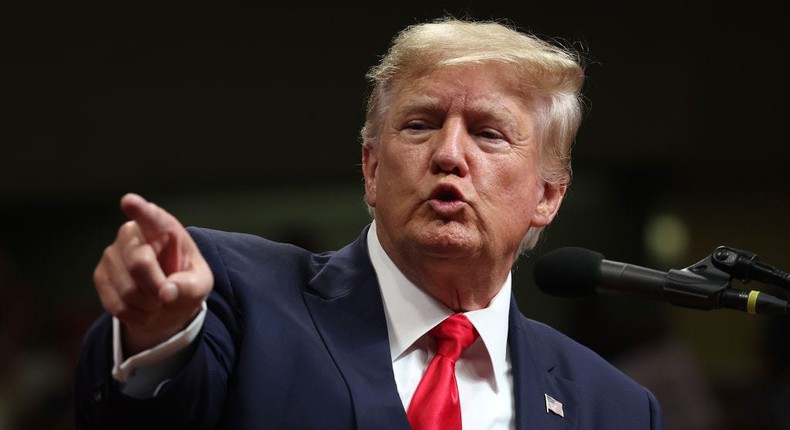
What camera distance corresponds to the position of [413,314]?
2.09m

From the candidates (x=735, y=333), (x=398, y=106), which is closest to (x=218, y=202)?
(x=735, y=333)

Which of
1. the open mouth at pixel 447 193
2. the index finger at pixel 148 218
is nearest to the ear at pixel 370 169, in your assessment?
the open mouth at pixel 447 193

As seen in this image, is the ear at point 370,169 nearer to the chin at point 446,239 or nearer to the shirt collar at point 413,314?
the shirt collar at point 413,314

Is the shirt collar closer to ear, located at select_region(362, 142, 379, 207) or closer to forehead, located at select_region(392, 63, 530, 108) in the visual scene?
ear, located at select_region(362, 142, 379, 207)

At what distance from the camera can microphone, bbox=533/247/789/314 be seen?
1839 mm

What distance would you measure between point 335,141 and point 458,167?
267 cm

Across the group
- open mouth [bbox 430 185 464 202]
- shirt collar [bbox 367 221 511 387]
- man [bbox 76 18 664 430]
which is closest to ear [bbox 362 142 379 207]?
man [bbox 76 18 664 430]

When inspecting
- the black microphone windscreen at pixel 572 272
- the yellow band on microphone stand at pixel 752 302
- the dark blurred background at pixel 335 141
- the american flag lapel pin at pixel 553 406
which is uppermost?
the yellow band on microphone stand at pixel 752 302

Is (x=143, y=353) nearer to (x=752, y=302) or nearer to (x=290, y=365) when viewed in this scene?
(x=290, y=365)

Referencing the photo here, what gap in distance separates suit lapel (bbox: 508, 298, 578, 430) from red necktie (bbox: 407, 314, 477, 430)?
103mm

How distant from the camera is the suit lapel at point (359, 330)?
189 centimetres

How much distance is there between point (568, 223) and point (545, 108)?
2383mm

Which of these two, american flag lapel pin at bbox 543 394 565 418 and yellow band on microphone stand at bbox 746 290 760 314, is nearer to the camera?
yellow band on microphone stand at bbox 746 290 760 314

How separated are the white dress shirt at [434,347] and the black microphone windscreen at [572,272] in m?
0.15
